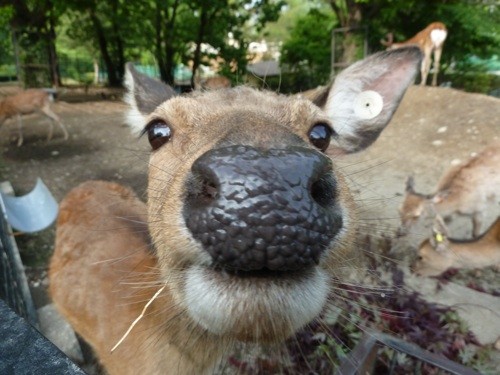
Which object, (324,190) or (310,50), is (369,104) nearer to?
(324,190)

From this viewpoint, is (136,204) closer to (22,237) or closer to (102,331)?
(102,331)

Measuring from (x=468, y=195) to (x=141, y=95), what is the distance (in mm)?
5220

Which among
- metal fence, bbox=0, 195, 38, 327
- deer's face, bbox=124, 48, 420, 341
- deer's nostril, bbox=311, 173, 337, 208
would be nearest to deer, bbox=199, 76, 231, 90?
deer's face, bbox=124, 48, 420, 341

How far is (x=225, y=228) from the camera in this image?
4.23ft

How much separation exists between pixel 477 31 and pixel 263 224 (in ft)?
63.7

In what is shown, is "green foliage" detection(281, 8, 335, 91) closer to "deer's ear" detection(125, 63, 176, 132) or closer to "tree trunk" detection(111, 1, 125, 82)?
"tree trunk" detection(111, 1, 125, 82)

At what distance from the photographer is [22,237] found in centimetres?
550

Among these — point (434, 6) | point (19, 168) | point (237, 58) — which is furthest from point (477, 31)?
point (19, 168)

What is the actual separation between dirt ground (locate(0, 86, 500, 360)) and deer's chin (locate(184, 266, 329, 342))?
410 cm

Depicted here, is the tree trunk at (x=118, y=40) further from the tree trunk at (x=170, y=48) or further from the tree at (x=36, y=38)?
the tree at (x=36, y=38)

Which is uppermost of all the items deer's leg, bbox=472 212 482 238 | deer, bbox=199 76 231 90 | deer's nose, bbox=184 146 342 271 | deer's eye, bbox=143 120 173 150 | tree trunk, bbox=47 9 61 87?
tree trunk, bbox=47 9 61 87

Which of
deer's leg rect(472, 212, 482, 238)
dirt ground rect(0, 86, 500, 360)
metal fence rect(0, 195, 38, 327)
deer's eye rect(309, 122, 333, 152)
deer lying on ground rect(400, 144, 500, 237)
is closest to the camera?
deer's eye rect(309, 122, 333, 152)

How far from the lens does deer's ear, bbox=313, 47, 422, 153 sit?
3.11 m

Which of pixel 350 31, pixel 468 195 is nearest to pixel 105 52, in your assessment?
pixel 350 31
